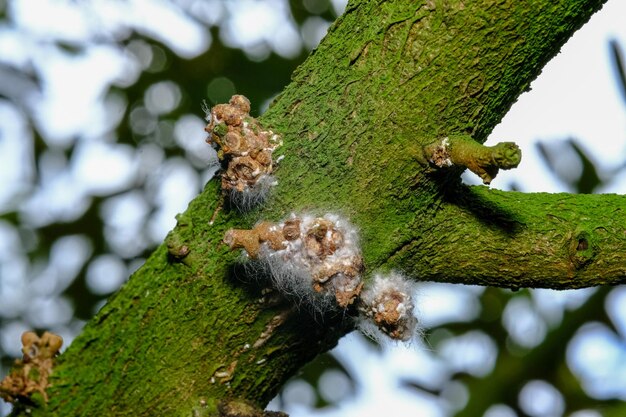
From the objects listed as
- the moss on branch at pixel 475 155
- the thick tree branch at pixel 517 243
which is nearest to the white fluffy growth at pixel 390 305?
the thick tree branch at pixel 517 243

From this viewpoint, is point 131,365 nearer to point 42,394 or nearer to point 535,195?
point 42,394

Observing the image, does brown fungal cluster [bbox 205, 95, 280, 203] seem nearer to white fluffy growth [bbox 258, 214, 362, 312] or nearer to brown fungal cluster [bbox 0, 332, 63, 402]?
white fluffy growth [bbox 258, 214, 362, 312]

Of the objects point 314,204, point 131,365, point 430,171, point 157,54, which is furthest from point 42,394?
point 157,54

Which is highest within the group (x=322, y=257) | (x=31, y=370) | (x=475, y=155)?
(x=475, y=155)

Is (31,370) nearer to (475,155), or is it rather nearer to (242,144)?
(242,144)

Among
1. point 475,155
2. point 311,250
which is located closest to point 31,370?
point 311,250

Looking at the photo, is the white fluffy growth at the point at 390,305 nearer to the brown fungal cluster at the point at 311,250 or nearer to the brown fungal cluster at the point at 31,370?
the brown fungal cluster at the point at 311,250
